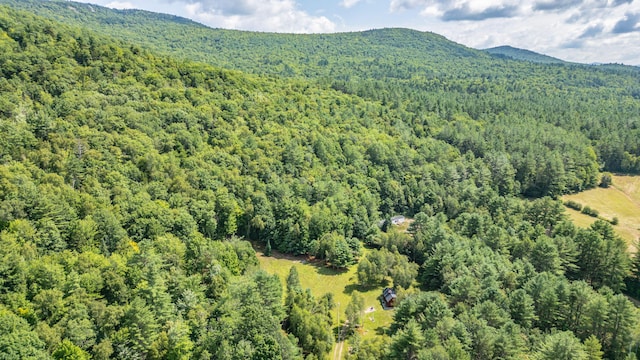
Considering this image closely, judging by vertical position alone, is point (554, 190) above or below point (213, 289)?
above

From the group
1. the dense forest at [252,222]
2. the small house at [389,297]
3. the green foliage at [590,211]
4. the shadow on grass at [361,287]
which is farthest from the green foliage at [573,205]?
the small house at [389,297]

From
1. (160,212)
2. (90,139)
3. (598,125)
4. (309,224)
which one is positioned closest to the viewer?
(160,212)

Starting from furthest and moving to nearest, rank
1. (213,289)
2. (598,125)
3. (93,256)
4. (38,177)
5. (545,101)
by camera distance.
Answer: (545,101) < (598,125) < (38,177) < (213,289) < (93,256)

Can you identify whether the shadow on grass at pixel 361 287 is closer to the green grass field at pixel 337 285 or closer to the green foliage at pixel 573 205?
the green grass field at pixel 337 285

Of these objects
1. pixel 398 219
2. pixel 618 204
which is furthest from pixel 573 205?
pixel 398 219

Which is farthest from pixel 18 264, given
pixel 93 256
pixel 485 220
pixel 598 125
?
pixel 598 125

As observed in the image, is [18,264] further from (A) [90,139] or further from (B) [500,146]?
(B) [500,146]
